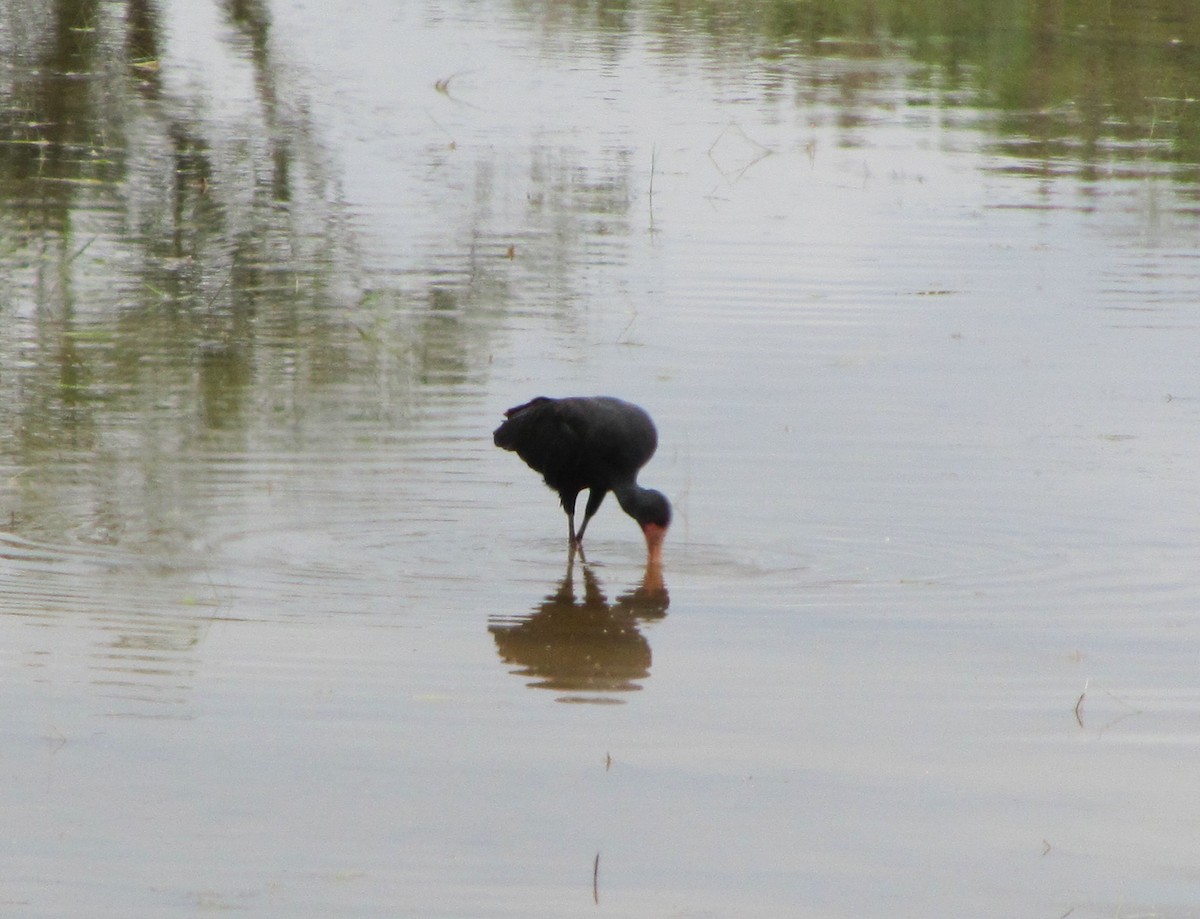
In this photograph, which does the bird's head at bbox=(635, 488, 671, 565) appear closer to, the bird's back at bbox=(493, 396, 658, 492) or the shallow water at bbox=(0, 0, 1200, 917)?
the shallow water at bbox=(0, 0, 1200, 917)

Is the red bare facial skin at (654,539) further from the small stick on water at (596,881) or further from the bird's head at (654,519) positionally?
the small stick on water at (596,881)

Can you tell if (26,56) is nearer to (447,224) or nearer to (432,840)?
(447,224)

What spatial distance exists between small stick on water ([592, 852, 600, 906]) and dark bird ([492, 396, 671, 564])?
10.6 ft

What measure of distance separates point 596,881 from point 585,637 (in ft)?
7.58

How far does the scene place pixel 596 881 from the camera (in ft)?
15.1

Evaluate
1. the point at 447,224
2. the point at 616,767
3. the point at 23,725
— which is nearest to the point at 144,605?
the point at 23,725

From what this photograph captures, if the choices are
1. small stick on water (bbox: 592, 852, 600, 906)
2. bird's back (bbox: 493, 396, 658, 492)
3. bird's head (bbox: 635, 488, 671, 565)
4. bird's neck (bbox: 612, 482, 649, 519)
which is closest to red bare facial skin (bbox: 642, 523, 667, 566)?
bird's head (bbox: 635, 488, 671, 565)

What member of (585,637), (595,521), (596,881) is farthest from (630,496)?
(596,881)

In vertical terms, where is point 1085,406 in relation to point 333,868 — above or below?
below

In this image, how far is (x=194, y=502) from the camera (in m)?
8.02

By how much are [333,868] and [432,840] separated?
28 centimetres

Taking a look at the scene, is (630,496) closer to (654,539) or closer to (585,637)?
(654,539)

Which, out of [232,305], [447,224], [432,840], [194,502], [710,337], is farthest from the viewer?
[447,224]

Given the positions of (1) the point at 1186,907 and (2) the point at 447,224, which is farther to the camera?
(2) the point at 447,224
